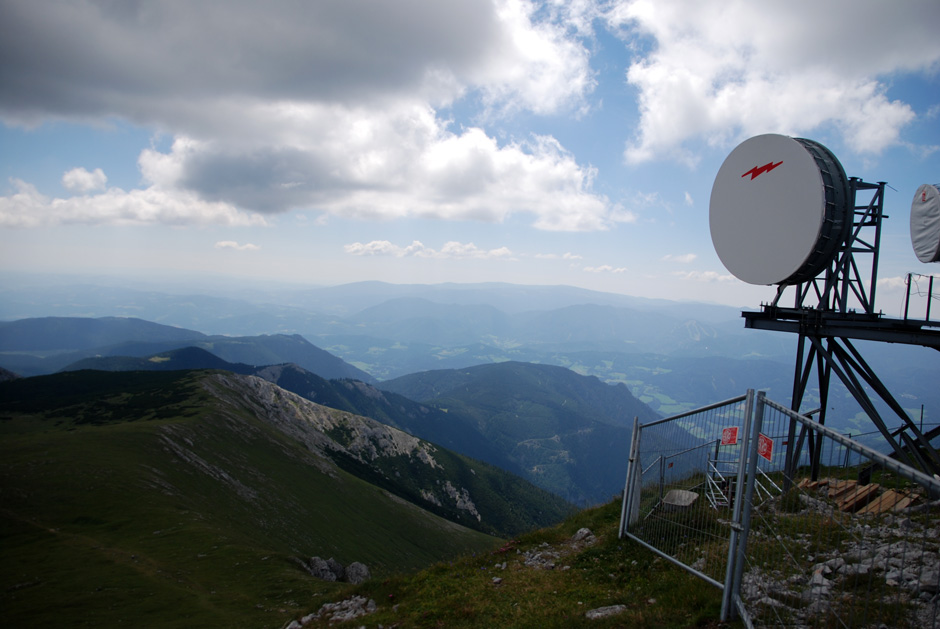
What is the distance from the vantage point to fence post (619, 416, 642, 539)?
13.4 m

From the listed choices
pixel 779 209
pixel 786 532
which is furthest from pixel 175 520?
pixel 779 209

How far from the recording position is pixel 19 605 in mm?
29938

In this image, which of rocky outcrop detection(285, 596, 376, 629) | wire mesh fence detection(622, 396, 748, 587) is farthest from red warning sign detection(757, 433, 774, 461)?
rocky outcrop detection(285, 596, 376, 629)

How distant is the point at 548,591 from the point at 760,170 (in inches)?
649

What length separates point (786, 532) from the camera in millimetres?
8805

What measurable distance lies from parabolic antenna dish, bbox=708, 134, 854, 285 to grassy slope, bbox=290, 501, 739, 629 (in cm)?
1154

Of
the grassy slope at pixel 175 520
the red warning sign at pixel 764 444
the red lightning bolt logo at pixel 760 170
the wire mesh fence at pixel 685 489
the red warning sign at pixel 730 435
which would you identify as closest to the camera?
the red warning sign at pixel 764 444

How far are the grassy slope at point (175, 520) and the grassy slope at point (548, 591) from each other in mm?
9813

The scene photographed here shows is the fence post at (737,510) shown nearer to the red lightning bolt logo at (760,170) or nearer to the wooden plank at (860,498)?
the wooden plank at (860,498)

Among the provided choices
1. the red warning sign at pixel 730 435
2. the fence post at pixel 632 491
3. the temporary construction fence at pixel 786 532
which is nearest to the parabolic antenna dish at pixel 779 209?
the temporary construction fence at pixel 786 532

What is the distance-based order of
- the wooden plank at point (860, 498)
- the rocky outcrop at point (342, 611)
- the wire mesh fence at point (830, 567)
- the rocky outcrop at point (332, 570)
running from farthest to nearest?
the rocky outcrop at point (332, 570) < the rocky outcrop at point (342, 611) < the wooden plank at point (860, 498) < the wire mesh fence at point (830, 567)

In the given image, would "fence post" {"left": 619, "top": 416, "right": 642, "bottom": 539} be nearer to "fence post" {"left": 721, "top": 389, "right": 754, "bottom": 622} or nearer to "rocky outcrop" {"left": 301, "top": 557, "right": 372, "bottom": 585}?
"fence post" {"left": 721, "top": 389, "right": 754, "bottom": 622}

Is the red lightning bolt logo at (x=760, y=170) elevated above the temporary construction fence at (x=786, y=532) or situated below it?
above

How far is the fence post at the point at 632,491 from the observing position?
1344 centimetres
